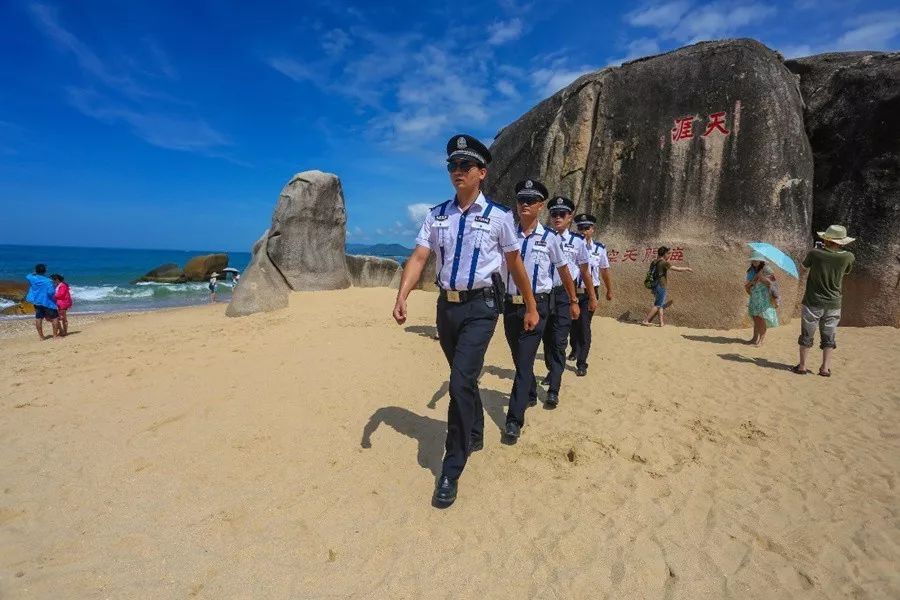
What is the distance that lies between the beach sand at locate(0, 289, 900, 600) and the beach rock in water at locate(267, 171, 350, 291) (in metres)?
7.81

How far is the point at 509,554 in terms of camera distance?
2.76m

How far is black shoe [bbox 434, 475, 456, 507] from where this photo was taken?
10.4 ft

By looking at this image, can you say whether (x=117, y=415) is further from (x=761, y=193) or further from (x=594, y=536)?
(x=761, y=193)

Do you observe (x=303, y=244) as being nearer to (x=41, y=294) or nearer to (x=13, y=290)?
(x=41, y=294)

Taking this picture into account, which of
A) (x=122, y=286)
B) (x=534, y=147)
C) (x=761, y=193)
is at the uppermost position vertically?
(x=534, y=147)

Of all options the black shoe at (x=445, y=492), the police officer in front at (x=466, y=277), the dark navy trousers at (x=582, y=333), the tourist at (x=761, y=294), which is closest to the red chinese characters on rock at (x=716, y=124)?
the tourist at (x=761, y=294)

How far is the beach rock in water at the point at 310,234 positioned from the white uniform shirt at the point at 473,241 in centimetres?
1139

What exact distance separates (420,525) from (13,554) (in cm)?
237

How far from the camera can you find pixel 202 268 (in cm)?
3303

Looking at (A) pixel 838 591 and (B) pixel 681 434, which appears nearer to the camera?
(A) pixel 838 591

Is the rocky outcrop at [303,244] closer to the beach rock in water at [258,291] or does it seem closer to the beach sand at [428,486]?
the beach rock in water at [258,291]

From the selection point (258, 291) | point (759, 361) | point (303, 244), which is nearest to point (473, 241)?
point (759, 361)

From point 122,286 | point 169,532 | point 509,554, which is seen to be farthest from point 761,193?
point 122,286

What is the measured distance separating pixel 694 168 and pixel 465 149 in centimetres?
795
